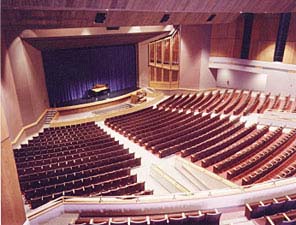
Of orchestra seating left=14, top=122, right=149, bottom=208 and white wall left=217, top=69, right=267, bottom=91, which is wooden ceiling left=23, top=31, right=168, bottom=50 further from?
white wall left=217, top=69, right=267, bottom=91

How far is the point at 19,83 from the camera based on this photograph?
24.7 ft

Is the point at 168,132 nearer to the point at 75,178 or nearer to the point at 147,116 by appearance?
the point at 147,116

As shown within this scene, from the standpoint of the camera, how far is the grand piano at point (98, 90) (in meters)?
11.6

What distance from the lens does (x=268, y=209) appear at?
2.86 metres

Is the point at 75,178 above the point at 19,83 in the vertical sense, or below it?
below

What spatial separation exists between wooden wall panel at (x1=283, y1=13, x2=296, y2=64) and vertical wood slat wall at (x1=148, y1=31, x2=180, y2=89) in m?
4.42

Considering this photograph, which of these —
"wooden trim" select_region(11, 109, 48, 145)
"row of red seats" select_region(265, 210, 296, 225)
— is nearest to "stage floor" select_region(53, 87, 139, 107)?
"wooden trim" select_region(11, 109, 48, 145)

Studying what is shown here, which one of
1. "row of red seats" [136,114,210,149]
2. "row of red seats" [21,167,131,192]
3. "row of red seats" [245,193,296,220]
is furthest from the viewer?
"row of red seats" [136,114,210,149]

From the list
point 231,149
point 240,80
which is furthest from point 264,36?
point 231,149

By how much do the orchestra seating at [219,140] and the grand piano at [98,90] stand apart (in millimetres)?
3331

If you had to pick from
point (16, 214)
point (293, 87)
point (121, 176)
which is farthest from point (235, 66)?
point (16, 214)

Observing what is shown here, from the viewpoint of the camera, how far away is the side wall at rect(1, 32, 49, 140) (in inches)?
267

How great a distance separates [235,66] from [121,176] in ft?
27.4

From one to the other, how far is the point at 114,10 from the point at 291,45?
270 inches
